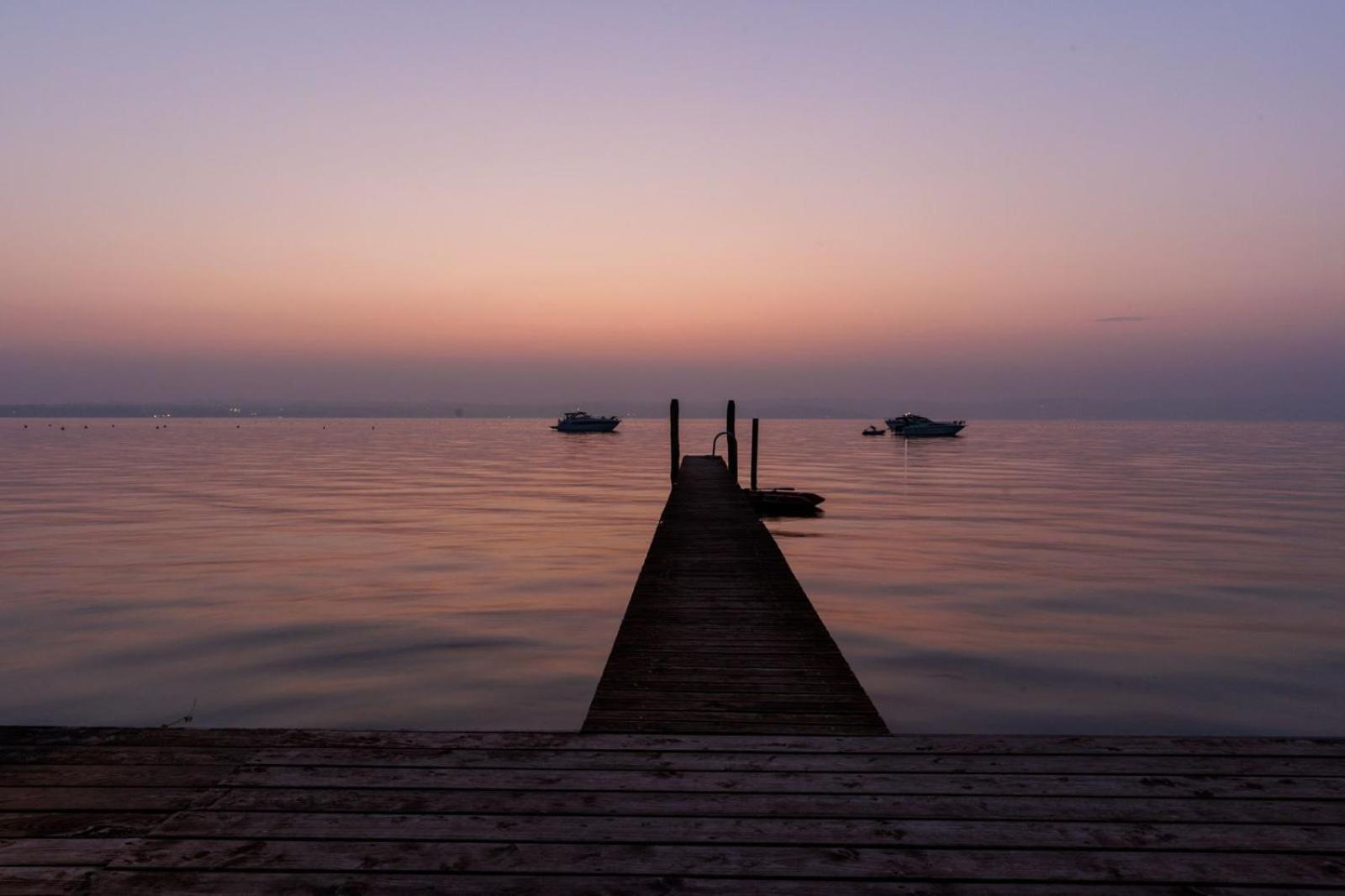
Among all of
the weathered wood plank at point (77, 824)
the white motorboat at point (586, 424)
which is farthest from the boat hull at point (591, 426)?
the weathered wood plank at point (77, 824)

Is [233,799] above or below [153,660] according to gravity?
above

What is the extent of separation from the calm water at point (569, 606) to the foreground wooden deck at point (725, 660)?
1.85 metres

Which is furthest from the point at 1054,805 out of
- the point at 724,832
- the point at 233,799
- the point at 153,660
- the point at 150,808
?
the point at 153,660

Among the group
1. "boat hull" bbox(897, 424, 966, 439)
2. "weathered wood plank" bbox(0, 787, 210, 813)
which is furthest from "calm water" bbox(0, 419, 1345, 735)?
"boat hull" bbox(897, 424, 966, 439)

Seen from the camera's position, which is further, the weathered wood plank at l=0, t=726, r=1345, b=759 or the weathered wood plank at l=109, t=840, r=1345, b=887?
the weathered wood plank at l=0, t=726, r=1345, b=759

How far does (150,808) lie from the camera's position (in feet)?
13.8

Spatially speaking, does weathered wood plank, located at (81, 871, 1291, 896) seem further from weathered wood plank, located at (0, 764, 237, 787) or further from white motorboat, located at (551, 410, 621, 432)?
white motorboat, located at (551, 410, 621, 432)

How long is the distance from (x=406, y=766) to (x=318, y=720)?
621cm

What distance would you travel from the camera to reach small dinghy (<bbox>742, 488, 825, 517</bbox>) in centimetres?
2578

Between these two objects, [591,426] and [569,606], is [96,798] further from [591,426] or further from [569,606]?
[591,426]

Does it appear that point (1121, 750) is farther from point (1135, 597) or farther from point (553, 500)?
point (553, 500)

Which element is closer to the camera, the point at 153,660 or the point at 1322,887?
the point at 1322,887

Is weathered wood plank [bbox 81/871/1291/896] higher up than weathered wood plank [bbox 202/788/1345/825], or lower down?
lower down

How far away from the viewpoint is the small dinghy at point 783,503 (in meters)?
25.8
